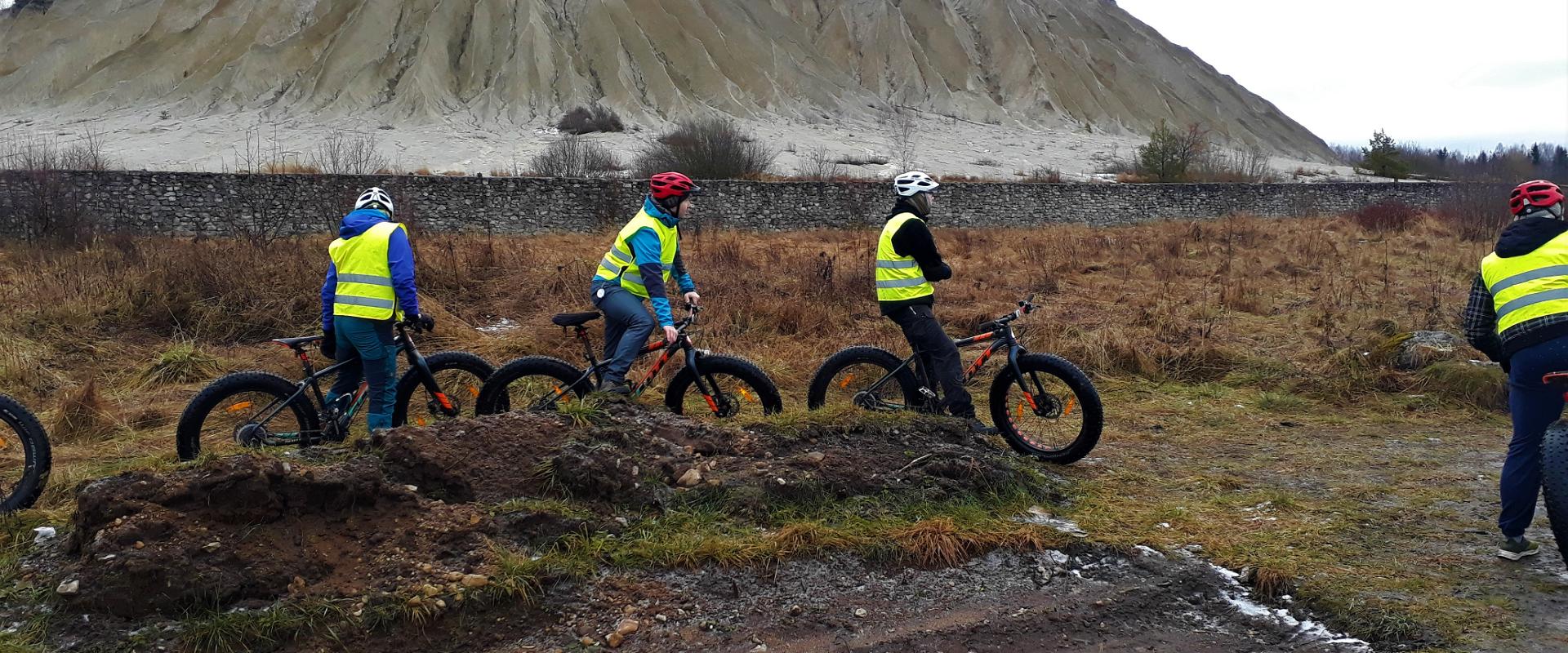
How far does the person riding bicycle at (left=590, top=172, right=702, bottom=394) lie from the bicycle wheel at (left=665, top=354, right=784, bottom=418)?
36cm

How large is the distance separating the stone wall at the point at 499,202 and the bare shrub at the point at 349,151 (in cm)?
1024

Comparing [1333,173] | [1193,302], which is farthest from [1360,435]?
[1333,173]

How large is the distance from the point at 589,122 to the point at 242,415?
44.1 m

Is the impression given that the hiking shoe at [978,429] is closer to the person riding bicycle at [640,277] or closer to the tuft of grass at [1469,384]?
the person riding bicycle at [640,277]

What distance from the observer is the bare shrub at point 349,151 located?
33.2m

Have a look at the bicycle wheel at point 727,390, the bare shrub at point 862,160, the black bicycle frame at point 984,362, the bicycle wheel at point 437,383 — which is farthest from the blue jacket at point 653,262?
the bare shrub at point 862,160

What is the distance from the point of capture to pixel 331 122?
47094 millimetres

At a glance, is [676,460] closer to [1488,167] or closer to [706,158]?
[706,158]

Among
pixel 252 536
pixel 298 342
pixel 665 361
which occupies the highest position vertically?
pixel 298 342

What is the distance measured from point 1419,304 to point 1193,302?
8.76 feet

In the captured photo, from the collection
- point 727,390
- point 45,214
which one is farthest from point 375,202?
point 45,214

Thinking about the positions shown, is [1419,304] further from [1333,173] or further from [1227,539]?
[1333,173]

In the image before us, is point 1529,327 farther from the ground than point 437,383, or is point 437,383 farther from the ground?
point 1529,327

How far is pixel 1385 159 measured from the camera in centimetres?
5375
